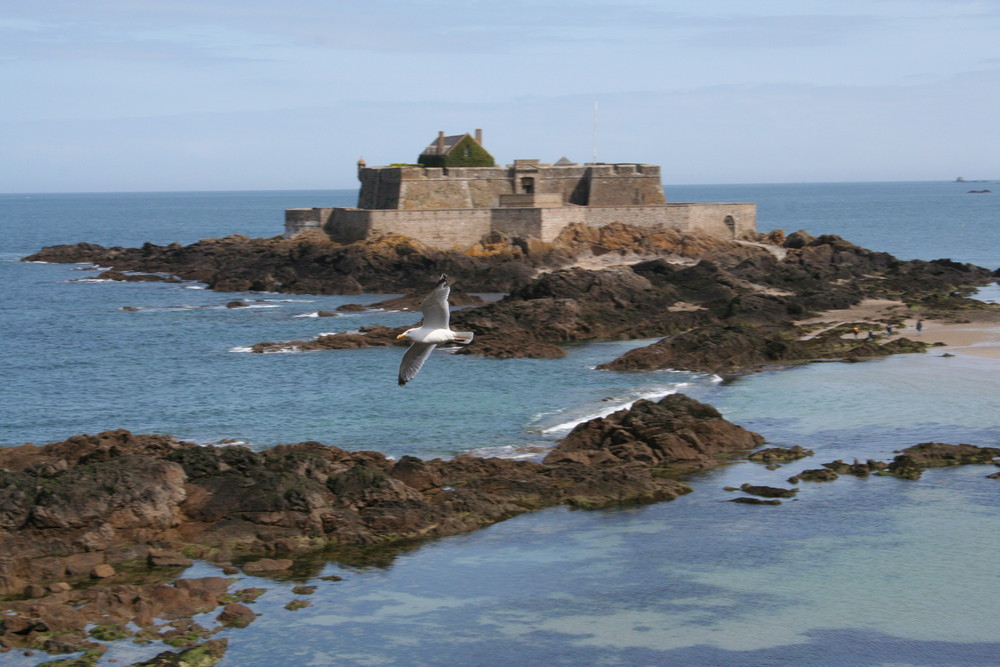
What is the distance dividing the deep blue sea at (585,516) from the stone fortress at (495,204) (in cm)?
1105

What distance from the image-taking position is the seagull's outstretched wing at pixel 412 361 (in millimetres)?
9508

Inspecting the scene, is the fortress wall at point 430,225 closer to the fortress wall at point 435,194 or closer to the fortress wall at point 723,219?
the fortress wall at point 435,194

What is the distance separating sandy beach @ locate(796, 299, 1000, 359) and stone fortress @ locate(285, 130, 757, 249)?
14.9 metres

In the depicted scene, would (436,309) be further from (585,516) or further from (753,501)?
(753,501)

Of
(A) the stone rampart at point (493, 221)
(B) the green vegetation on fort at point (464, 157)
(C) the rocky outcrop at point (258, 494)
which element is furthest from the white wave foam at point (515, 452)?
(B) the green vegetation on fort at point (464, 157)

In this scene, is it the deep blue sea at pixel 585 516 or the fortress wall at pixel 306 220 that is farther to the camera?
the fortress wall at pixel 306 220

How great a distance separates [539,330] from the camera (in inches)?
1325

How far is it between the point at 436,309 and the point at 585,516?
334 inches

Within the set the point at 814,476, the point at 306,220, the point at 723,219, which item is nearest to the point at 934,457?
the point at 814,476

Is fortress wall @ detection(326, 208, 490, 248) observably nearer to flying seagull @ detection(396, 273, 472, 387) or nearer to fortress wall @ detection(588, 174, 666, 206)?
fortress wall @ detection(588, 174, 666, 206)

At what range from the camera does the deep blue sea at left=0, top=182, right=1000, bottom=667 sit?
13000mm

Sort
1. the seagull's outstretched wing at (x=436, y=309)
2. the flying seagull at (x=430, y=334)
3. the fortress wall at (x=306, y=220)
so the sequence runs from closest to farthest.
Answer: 1. the seagull's outstretched wing at (x=436, y=309)
2. the flying seagull at (x=430, y=334)
3. the fortress wall at (x=306, y=220)

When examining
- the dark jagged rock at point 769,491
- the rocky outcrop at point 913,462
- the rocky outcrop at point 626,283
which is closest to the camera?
the dark jagged rock at point 769,491

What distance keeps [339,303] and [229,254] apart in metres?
14.1
